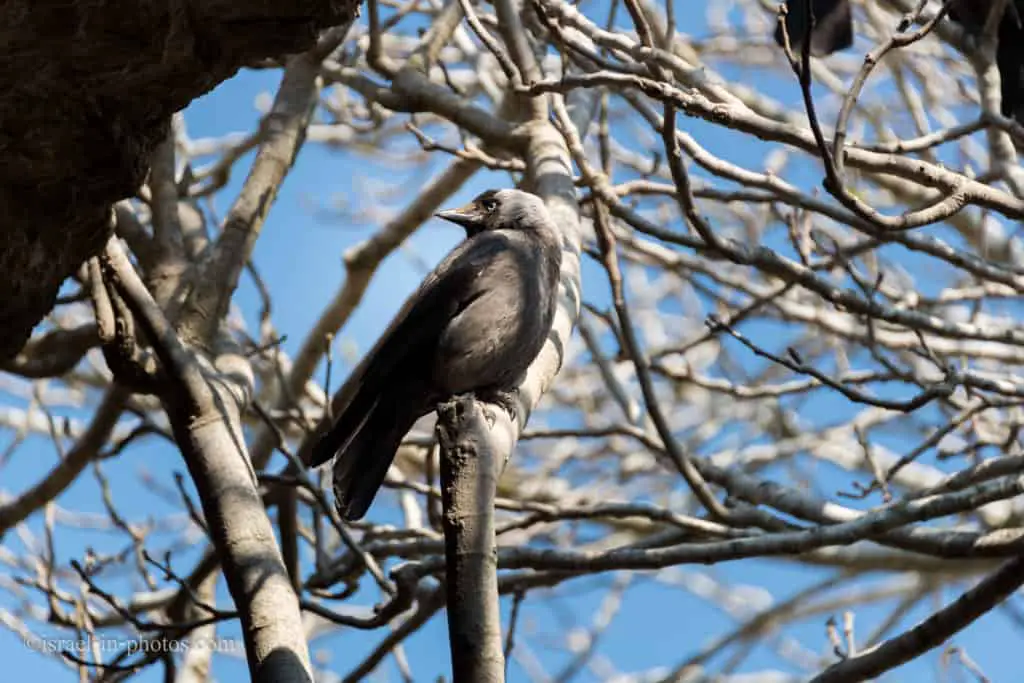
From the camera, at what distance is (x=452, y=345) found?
509 cm

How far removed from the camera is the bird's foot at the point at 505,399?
4479 mm

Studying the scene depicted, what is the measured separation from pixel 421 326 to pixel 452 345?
208mm

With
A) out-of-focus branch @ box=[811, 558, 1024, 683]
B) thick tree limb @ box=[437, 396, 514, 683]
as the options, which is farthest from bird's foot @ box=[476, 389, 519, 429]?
out-of-focus branch @ box=[811, 558, 1024, 683]

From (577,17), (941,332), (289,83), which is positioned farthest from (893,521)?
(289,83)

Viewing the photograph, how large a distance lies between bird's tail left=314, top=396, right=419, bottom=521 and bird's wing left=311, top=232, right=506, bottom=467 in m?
0.07

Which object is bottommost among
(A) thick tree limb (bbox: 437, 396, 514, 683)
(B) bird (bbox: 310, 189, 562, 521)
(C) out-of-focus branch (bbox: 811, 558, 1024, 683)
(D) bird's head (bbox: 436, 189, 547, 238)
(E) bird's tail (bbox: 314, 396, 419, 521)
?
(A) thick tree limb (bbox: 437, 396, 514, 683)

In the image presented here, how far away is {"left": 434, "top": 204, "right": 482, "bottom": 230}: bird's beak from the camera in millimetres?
5914

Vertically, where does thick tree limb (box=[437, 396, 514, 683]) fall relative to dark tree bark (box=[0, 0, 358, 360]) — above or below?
below

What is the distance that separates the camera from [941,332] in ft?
17.0

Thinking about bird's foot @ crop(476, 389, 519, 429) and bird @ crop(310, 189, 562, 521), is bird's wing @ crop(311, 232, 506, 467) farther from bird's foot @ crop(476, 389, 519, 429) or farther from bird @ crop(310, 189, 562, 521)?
bird's foot @ crop(476, 389, 519, 429)

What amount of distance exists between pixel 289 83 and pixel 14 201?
245cm

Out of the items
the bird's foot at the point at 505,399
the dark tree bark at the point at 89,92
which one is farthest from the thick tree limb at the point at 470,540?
the dark tree bark at the point at 89,92

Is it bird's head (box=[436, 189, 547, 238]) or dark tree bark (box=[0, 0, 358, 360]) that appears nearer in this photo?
dark tree bark (box=[0, 0, 358, 360])

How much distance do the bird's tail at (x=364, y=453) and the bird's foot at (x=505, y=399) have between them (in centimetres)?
36
